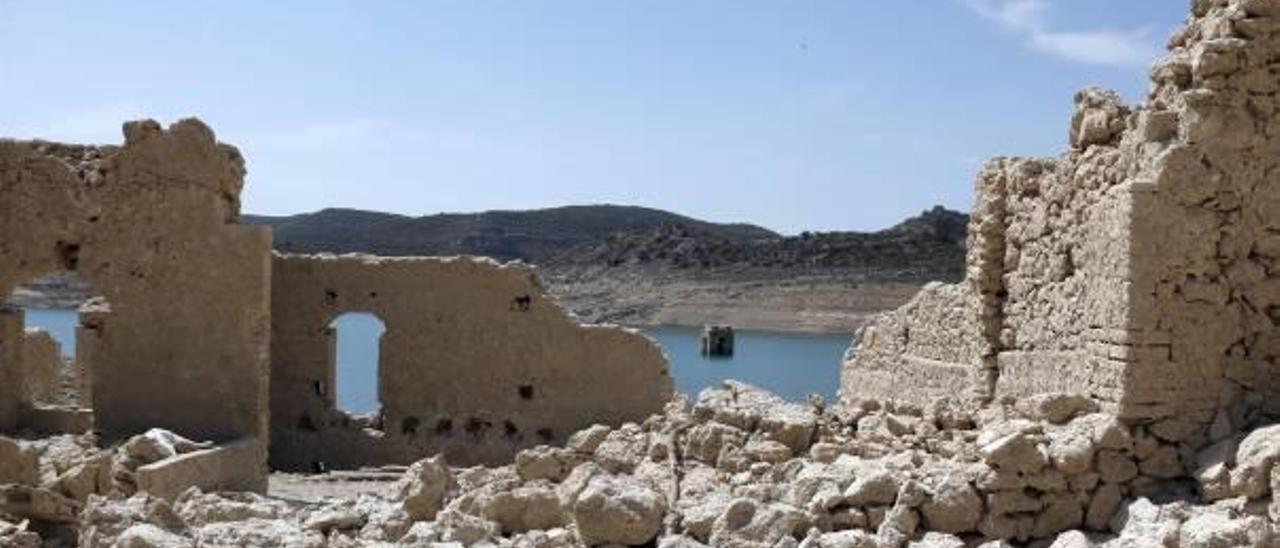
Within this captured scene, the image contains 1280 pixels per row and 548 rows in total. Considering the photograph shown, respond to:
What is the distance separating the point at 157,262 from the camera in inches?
532

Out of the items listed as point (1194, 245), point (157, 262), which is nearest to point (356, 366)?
point (157, 262)

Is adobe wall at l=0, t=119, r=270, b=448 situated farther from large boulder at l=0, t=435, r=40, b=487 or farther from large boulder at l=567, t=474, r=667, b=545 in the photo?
large boulder at l=567, t=474, r=667, b=545

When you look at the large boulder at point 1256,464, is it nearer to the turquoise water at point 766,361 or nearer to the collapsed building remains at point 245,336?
the collapsed building remains at point 245,336

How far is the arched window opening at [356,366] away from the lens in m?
17.0

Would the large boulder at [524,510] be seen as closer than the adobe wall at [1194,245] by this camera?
No

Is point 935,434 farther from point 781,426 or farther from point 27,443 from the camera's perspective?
point 27,443

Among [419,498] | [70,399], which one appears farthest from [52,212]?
[419,498]

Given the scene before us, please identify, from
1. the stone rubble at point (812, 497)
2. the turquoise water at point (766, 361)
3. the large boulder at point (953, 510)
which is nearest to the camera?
the stone rubble at point (812, 497)

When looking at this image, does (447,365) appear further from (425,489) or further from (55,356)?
(425,489)

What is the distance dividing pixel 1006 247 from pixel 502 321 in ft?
25.4

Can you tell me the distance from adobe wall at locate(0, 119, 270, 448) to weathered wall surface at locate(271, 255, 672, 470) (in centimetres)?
226

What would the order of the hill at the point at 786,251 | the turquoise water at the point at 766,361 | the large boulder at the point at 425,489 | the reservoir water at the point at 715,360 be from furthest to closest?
1. the hill at the point at 786,251
2. the turquoise water at the point at 766,361
3. the reservoir water at the point at 715,360
4. the large boulder at the point at 425,489

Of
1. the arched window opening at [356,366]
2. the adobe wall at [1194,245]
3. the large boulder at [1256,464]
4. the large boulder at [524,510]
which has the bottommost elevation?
the arched window opening at [356,366]


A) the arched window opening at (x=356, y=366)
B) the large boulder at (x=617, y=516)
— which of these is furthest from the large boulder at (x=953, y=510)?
the arched window opening at (x=356, y=366)
